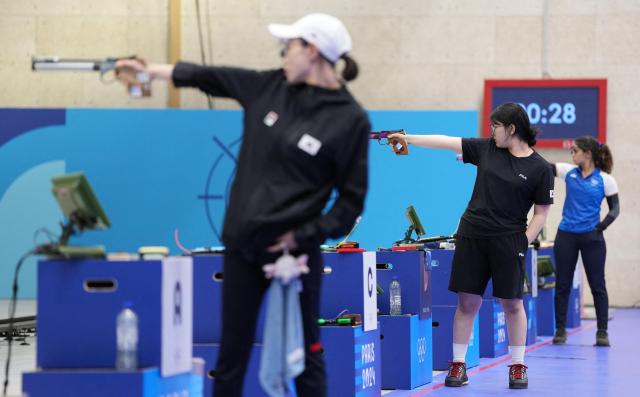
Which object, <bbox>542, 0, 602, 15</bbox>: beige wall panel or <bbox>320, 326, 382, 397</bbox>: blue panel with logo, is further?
<bbox>542, 0, 602, 15</bbox>: beige wall panel

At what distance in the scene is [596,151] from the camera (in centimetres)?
820

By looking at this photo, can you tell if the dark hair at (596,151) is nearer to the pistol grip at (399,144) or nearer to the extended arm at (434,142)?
the extended arm at (434,142)

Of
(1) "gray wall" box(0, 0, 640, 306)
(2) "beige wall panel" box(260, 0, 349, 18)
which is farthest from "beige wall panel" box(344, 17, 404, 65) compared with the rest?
(2) "beige wall panel" box(260, 0, 349, 18)

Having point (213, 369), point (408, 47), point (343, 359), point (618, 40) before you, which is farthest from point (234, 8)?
point (213, 369)

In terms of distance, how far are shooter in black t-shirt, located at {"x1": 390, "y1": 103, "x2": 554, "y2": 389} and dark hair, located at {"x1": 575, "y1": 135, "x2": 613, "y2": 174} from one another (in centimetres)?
261

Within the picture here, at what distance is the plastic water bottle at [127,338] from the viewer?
3.26 meters

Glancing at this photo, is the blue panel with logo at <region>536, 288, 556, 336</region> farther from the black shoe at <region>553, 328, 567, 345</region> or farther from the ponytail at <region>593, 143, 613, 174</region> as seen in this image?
the ponytail at <region>593, 143, 613, 174</region>

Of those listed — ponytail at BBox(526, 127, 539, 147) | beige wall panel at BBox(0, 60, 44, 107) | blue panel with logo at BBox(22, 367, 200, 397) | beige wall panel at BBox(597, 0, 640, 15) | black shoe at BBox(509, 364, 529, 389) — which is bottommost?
black shoe at BBox(509, 364, 529, 389)

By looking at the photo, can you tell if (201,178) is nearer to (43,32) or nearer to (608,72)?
(43,32)

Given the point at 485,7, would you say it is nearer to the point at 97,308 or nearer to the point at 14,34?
the point at 14,34

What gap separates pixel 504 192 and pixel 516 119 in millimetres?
394

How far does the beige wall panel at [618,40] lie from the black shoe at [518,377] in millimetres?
7265

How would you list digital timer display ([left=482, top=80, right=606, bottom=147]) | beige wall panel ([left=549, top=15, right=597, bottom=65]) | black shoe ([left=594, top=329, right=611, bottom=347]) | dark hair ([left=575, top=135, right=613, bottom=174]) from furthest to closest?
beige wall panel ([left=549, top=15, right=597, bottom=65]), digital timer display ([left=482, top=80, right=606, bottom=147]), dark hair ([left=575, top=135, right=613, bottom=174]), black shoe ([left=594, top=329, right=611, bottom=347])

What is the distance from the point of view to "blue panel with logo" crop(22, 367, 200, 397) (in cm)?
319
